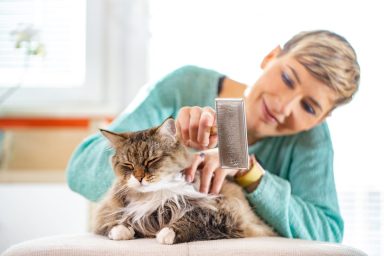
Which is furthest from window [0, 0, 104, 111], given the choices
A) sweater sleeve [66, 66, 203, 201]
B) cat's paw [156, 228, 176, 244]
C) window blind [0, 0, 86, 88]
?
cat's paw [156, 228, 176, 244]

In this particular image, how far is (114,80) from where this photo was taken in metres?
1.33

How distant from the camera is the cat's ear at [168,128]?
0.74 metres

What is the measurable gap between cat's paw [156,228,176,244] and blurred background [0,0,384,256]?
0.42 m

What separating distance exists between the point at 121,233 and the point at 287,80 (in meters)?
0.35

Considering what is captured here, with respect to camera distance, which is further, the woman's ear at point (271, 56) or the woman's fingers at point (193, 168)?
the woman's ear at point (271, 56)

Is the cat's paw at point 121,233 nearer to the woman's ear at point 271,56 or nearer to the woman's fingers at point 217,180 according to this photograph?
the woman's fingers at point 217,180

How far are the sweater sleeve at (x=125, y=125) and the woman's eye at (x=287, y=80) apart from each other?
151 mm

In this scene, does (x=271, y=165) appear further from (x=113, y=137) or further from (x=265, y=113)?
(x=113, y=137)

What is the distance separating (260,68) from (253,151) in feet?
0.46

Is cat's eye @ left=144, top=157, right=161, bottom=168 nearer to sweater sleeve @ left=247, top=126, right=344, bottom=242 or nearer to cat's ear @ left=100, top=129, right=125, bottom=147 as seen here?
cat's ear @ left=100, top=129, right=125, bottom=147

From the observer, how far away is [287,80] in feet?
2.93

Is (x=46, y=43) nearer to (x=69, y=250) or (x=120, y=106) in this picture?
(x=120, y=106)

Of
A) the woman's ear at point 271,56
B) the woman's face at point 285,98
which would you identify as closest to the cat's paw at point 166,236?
the woman's face at point 285,98

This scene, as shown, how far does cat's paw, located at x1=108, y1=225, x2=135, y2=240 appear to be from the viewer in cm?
74
